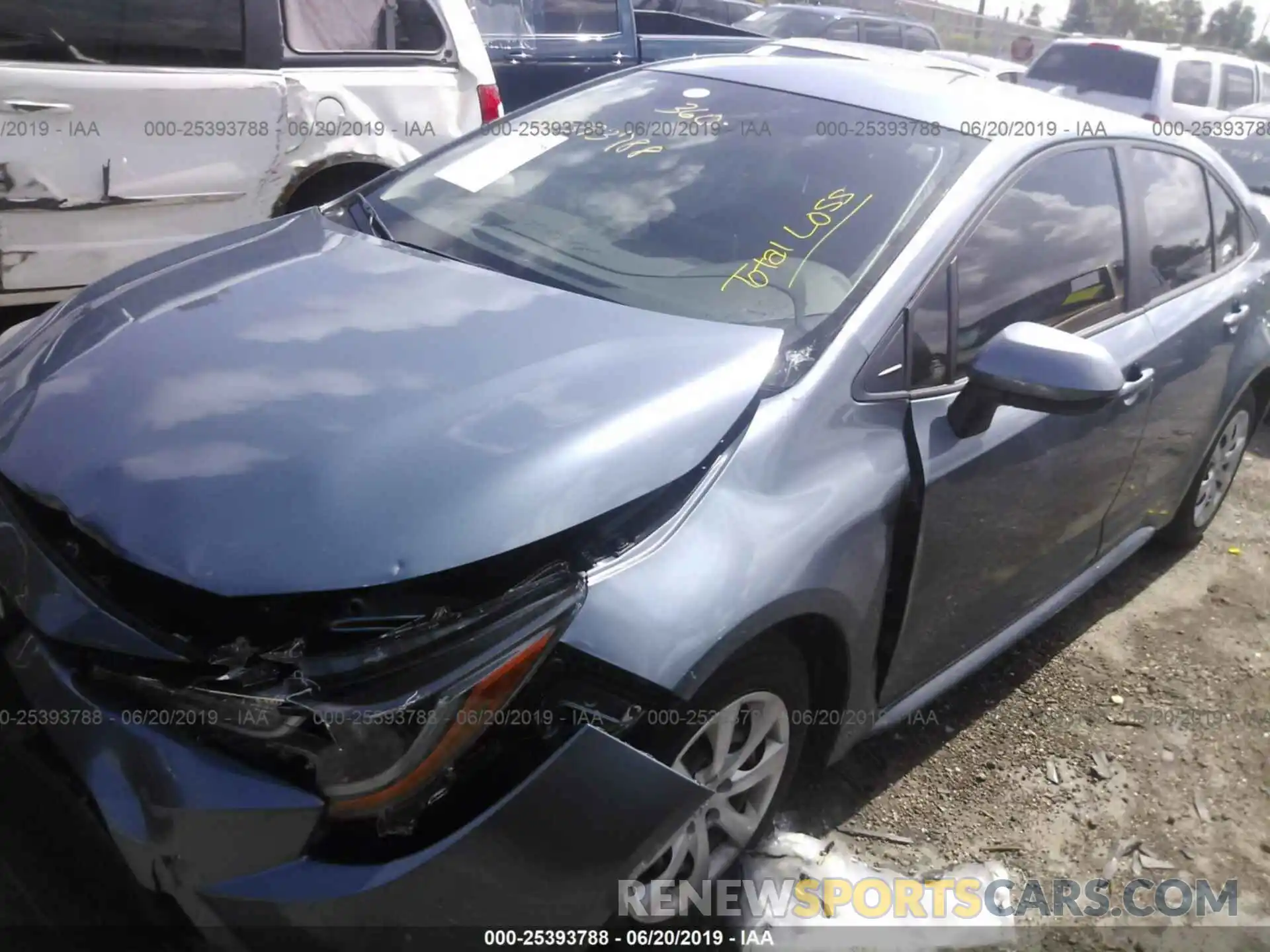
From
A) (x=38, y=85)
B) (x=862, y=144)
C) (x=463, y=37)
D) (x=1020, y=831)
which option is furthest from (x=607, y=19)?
(x=1020, y=831)

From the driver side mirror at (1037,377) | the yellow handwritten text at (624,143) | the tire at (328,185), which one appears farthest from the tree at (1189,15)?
the driver side mirror at (1037,377)

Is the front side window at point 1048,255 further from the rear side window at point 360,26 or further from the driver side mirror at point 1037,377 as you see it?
the rear side window at point 360,26

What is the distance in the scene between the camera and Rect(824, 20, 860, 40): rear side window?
14445mm

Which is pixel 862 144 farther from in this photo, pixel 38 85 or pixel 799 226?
pixel 38 85

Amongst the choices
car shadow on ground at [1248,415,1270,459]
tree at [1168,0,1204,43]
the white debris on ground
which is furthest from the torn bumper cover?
tree at [1168,0,1204,43]

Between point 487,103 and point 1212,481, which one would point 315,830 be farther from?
point 487,103

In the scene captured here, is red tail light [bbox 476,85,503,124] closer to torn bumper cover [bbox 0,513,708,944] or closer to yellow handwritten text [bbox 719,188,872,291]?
yellow handwritten text [bbox 719,188,872,291]

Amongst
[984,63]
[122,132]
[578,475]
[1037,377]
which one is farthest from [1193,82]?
[578,475]

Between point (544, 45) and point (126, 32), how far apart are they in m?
3.36

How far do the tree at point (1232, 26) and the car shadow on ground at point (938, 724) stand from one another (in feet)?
142

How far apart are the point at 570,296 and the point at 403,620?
99cm

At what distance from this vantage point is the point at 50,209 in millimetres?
4070

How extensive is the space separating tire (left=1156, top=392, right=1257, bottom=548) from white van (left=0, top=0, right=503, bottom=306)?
11.6ft

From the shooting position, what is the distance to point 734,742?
2135mm
